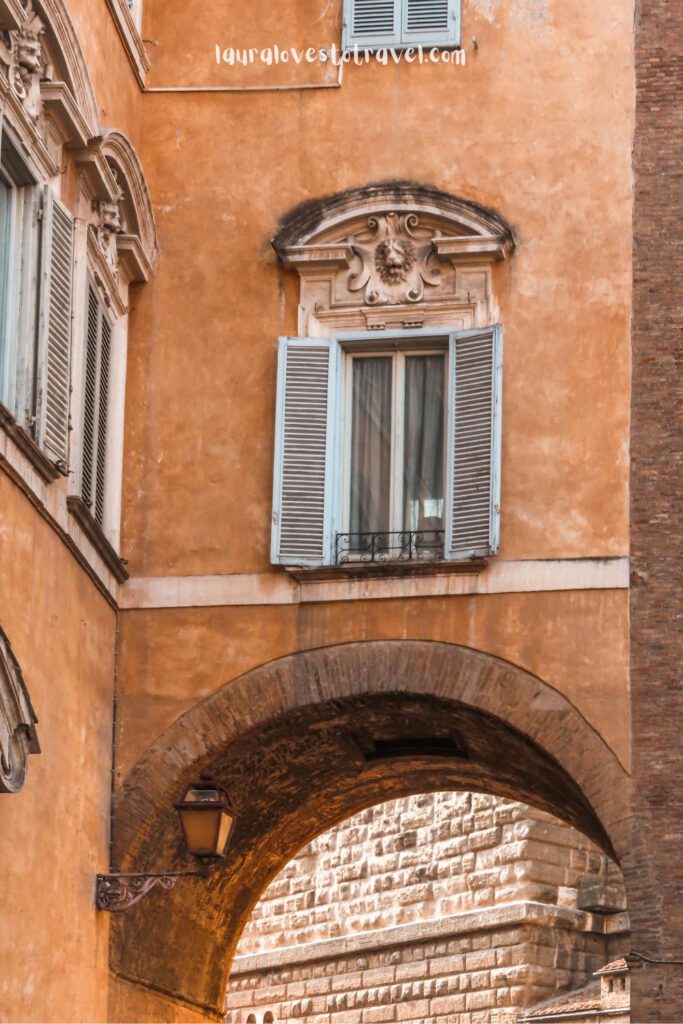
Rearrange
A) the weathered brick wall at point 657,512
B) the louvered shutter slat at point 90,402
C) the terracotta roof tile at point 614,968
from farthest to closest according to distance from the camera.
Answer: the terracotta roof tile at point 614,968 < the louvered shutter slat at point 90,402 < the weathered brick wall at point 657,512

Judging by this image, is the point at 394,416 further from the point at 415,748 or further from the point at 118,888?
the point at 118,888

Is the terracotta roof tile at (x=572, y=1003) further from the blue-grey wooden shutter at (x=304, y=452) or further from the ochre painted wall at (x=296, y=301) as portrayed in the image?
the blue-grey wooden shutter at (x=304, y=452)

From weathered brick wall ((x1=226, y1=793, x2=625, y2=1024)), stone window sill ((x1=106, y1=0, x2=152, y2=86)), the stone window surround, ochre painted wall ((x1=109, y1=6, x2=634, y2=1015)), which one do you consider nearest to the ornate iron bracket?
ochre painted wall ((x1=109, y1=6, x2=634, y2=1015))

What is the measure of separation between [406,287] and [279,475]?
5.07 feet

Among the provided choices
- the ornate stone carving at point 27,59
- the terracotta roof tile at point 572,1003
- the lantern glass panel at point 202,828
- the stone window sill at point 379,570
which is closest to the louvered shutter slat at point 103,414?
the stone window sill at point 379,570

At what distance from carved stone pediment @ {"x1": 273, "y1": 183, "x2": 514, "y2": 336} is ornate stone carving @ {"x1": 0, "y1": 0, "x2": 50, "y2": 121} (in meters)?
2.53

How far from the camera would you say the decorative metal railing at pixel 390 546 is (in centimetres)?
1577

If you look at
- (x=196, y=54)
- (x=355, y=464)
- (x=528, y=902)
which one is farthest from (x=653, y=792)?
(x=528, y=902)

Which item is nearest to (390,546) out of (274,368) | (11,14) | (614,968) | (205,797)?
(274,368)

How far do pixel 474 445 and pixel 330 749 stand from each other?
241 cm

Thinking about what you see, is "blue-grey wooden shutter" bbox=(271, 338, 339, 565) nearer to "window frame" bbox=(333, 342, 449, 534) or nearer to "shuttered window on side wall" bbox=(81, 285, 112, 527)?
"window frame" bbox=(333, 342, 449, 534)

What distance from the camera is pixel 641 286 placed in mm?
15781

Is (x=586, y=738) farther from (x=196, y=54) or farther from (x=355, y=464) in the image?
(x=196, y=54)

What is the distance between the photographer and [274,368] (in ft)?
53.0
